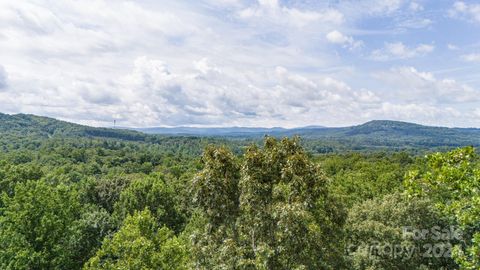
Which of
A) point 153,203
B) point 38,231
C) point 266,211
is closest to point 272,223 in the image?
point 266,211

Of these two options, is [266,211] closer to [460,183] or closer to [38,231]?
[460,183]

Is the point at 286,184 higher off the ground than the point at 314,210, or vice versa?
the point at 286,184

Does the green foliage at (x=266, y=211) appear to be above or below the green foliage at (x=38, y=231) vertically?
above

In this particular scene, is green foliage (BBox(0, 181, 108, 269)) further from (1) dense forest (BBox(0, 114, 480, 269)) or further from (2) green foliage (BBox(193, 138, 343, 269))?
(2) green foliage (BBox(193, 138, 343, 269))

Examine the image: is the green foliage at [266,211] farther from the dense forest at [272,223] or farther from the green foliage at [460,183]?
the green foliage at [460,183]

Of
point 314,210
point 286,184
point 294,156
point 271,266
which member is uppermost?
point 294,156

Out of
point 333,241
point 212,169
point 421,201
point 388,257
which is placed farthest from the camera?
point 421,201

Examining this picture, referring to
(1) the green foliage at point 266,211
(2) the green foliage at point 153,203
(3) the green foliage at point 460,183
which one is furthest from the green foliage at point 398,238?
(2) the green foliage at point 153,203

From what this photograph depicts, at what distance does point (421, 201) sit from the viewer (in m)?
24.0

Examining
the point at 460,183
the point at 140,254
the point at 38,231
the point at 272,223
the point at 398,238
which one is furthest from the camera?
the point at 38,231

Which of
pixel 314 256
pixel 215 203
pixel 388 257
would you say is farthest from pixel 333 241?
pixel 388 257

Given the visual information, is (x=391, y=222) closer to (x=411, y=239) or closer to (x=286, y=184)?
(x=411, y=239)

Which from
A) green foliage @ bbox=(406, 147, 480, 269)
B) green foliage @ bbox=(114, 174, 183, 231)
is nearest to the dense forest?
green foliage @ bbox=(406, 147, 480, 269)

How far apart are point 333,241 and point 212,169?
18.7 feet
